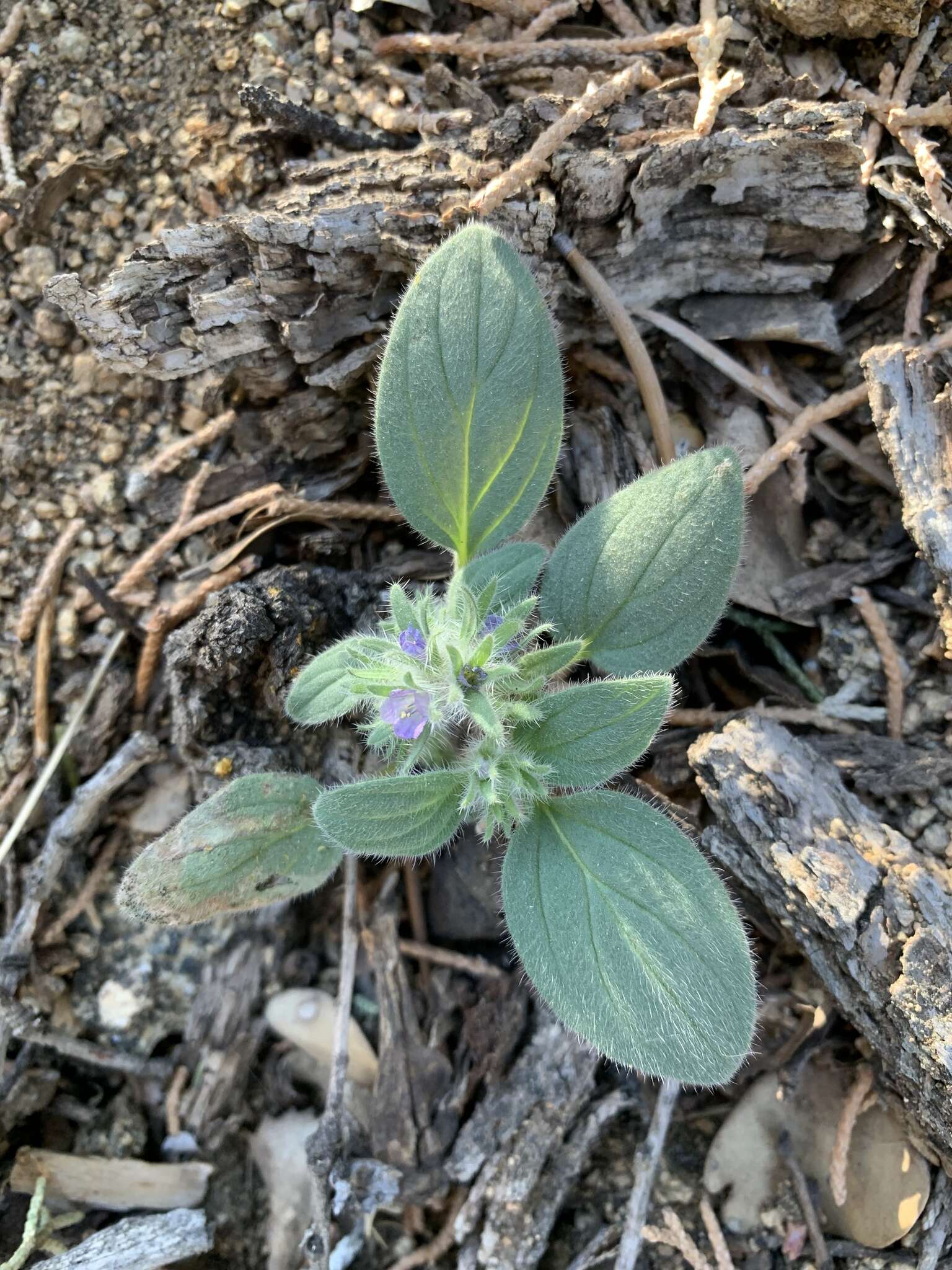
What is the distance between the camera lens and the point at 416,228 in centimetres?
253

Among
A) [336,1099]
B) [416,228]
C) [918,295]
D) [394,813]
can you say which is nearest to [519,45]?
[416,228]

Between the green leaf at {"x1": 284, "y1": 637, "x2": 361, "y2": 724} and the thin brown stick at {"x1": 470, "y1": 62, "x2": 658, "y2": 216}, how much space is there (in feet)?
4.00

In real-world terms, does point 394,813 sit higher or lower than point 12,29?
lower

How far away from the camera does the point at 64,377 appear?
289cm

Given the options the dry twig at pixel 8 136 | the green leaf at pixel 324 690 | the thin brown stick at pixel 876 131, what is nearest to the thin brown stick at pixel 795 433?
the thin brown stick at pixel 876 131

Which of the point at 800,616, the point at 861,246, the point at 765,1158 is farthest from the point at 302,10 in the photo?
the point at 765,1158

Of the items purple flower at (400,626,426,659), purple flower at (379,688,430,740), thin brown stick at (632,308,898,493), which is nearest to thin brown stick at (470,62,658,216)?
thin brown stick at (632,308,898,493)

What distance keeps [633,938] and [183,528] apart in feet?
5.74

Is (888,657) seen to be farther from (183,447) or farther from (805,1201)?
(183,447)

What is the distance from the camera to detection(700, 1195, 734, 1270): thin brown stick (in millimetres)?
2445

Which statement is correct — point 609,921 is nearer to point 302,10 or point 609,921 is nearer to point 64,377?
point 64,377

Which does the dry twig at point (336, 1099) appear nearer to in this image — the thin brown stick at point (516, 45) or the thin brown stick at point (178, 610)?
the thin brown stick at point (178, 610)

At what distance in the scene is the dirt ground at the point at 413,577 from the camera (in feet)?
8.17

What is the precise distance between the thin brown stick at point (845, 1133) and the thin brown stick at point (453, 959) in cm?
97
